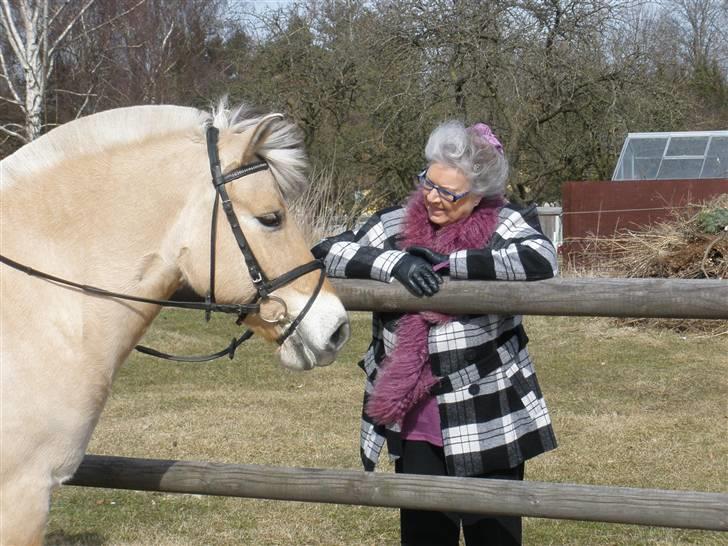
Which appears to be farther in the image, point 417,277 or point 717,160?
point 717,160

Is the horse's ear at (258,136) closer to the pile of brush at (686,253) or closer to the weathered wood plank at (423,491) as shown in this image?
the weathered wood plank at (423,491)

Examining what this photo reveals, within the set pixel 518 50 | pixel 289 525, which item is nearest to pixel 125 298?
pixel 289 525

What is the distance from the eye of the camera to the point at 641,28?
21969 millimetres

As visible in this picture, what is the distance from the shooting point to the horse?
259 cm

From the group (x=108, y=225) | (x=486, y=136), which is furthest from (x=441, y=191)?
(x=108, y=225)

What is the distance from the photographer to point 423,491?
10.5 ft

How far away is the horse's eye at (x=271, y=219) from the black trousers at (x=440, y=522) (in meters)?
1.09

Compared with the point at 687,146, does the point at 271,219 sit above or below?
above

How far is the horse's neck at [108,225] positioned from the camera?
2.67m

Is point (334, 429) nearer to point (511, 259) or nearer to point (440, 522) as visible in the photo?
point (440, 522)

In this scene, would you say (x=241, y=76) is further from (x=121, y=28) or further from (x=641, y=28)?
(x=641, y=28)

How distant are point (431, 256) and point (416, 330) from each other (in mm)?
282

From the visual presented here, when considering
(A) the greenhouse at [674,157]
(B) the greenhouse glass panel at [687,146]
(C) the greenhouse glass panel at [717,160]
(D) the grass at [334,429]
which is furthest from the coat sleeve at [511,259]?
(B) the greenhouse glass panel at [687,146]

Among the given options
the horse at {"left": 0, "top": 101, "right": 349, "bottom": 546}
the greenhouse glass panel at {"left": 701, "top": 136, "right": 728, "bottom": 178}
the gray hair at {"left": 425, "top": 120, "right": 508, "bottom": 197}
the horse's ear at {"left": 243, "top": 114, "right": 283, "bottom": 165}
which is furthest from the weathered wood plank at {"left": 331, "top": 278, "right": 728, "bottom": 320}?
the greenhouse glass panel at {"left": 701, "top": 136, "right": 728, "bottom": 178}
